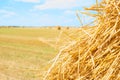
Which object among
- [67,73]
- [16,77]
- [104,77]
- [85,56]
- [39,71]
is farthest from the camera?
[16,77]

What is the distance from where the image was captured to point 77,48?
3721 mm

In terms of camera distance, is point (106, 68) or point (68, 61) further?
point (68, 61)

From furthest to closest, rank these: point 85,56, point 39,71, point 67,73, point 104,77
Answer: point 39,71 < point 67,73 < point 85,56 < point 104,77

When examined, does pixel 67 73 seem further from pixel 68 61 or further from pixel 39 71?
pixel 39 71

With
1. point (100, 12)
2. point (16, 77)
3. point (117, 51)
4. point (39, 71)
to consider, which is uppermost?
point (100, 12)

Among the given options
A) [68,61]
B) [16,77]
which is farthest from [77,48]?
[16,77]

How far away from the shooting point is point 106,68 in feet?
11.0

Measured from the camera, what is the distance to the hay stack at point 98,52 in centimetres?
334

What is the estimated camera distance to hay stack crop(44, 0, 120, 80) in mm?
3339

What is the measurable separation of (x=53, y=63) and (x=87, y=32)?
1.81 ft

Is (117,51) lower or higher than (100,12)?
lower

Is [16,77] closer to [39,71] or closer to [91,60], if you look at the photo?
[39,71]

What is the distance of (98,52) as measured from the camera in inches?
137

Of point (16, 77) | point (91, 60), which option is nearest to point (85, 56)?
point (91, 60)
